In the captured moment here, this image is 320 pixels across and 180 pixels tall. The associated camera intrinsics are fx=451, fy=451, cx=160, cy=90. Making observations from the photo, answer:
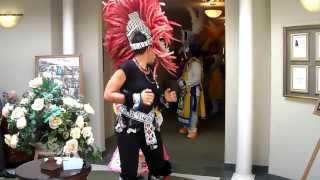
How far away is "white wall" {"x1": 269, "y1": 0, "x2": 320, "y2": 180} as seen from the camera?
4789 millimetres

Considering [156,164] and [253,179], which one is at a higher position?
[156,164]

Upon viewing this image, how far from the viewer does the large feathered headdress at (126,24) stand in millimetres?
3783

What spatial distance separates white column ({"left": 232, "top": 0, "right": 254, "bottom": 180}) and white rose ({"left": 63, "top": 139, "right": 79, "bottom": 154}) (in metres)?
2.41

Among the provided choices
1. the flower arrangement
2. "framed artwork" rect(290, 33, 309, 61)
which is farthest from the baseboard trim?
the flower arrangement

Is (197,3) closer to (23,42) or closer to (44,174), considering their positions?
(23,42)

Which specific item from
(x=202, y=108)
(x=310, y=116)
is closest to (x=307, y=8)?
(x=310, y=116)

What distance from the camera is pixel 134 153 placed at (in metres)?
3.71

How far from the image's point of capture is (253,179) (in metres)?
5.20

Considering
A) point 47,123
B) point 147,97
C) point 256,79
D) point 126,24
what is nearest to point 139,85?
point 147,97

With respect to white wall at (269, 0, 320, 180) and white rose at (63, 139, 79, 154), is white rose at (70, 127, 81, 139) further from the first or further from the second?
white wall at (269, 0, 320, 180)

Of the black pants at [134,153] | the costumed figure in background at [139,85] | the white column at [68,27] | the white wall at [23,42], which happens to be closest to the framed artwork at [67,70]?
the white column at [68,27]

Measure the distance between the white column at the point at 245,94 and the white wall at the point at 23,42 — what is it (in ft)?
8.80

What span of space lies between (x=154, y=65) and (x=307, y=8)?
5.63 feet

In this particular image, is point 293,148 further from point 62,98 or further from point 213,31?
point 213,31
